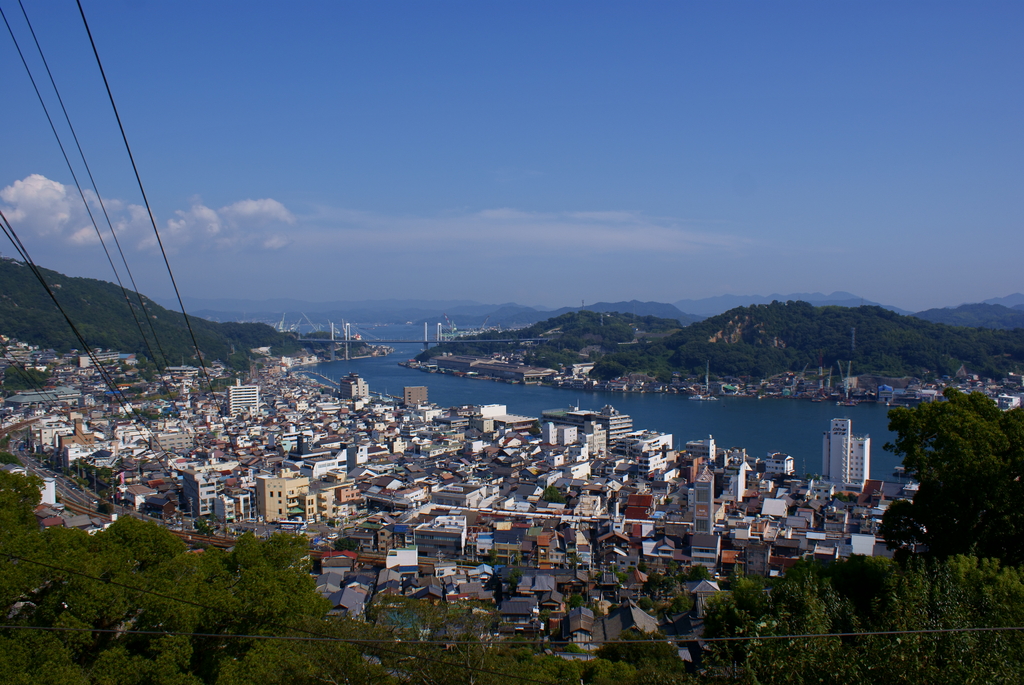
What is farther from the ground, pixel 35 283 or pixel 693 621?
pixel 35 283

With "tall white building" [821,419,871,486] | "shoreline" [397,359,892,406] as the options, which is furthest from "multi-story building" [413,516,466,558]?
"shoreline" [397,359,892,406]

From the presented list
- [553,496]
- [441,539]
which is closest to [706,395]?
[553,496]

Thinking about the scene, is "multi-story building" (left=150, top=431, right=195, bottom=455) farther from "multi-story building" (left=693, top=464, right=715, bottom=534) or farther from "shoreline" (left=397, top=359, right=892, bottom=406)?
"shoreline" (left=397, top=359, right=892, bottom=406)

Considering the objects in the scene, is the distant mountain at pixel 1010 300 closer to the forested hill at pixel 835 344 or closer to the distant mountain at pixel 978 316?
the distant mountain at pixel 978 316

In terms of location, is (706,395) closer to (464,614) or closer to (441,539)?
(441,539)

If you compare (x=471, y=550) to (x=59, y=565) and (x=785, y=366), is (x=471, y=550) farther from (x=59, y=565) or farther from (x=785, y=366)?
(x=785, y=366)

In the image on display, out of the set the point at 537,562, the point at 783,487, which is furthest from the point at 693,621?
the point at 783,487
